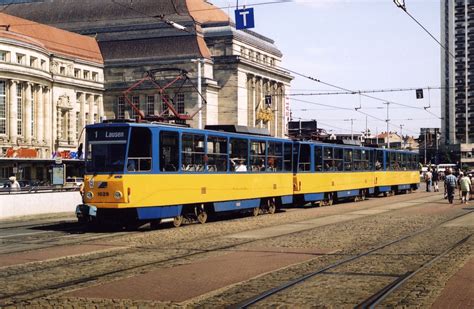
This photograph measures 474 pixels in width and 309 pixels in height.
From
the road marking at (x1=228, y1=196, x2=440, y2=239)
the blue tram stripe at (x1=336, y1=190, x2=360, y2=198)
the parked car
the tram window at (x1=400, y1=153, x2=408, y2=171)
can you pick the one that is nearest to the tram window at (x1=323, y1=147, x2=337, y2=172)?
the blue tram stripe at (x1=336, y1=190, x2=360, y2=198)

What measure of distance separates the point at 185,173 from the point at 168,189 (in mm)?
1033

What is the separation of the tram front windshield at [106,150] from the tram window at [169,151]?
1296 mm

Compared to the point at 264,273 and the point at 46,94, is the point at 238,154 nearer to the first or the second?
the point at 264,273

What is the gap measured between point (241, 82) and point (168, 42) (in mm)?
13071

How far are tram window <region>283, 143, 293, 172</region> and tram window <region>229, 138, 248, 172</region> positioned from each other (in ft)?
14.6

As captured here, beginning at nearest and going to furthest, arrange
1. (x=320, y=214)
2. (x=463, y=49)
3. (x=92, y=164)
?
(x=92, y=164), (x=320, y=214), (x=463, y=49)

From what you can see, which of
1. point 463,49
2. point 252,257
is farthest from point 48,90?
point 463,49

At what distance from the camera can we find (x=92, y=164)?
840 inches

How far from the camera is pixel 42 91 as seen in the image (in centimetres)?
8512

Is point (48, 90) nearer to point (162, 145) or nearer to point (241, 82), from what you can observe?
point (241, 82)

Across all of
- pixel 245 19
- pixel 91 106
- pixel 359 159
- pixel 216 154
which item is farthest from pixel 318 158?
pixel 91 106

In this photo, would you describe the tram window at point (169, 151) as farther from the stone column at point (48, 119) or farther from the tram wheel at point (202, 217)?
the stone column at point (48, 119)

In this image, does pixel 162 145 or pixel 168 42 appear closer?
pixel 162 145

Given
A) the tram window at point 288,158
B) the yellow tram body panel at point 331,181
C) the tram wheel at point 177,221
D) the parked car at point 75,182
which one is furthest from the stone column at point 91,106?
the tram wheel at point 177,221
